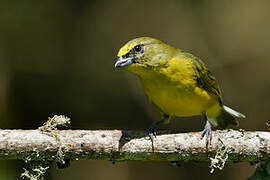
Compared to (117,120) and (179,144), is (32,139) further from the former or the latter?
(117,120)

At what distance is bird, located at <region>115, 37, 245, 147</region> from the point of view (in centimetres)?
461

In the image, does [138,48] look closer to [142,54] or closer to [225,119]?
[142,54]

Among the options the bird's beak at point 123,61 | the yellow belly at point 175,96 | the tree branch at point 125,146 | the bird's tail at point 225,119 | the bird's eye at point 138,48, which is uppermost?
the bird's eye at point 138,48

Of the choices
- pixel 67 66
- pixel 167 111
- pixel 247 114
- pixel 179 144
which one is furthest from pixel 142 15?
pixel 179 144

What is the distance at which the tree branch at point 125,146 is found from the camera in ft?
12.0

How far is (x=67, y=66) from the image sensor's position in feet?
25.5

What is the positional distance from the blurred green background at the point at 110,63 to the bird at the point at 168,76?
8.90 feet

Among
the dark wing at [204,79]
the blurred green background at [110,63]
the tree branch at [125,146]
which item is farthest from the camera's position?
the blurred green background at [110,63]

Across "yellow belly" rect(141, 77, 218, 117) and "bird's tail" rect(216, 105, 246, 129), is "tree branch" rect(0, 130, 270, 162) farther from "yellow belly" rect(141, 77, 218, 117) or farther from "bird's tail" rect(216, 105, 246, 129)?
"bird's tail" rect(216, 105, 246, 129)

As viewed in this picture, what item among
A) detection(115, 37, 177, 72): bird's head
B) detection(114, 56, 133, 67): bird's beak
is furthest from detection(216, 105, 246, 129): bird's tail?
detection(114, 56, 133, 67): bird's beak

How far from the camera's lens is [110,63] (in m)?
7.93

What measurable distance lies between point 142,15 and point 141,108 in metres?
1.87

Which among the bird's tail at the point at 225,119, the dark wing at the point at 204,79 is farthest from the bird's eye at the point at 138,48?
the bird's tail at the point at 225,119

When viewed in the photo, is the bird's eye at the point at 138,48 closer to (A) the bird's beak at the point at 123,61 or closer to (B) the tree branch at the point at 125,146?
(A) the bird's beak at the point at 123,61
